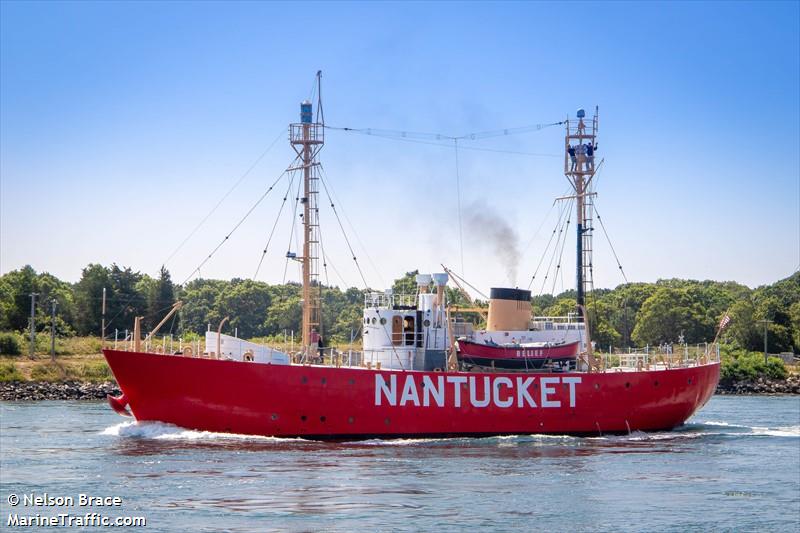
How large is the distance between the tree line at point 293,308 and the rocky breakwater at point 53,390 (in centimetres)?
1119

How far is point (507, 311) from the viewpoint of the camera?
34.7 metres

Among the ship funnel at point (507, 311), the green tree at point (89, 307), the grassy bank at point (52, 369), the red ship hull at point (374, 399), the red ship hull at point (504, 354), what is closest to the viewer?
the red ship hull at point (374, 399)

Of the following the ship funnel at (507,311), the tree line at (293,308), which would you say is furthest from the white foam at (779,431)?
the tree line at (293,308)

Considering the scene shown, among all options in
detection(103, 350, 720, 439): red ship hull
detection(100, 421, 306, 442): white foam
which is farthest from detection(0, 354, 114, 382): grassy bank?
detection(103, 350, 720, 439): red ship hull

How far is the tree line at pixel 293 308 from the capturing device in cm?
6956

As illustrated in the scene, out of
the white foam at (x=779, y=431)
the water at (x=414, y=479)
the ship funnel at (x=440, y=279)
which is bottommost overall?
the water at (x=414, y=479)

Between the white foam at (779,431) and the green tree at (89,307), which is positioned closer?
the white foam at (779,431)

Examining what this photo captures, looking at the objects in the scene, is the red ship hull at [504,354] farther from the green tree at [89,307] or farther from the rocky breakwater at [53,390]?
the green tree at [89,307]

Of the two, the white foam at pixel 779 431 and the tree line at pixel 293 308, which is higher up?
the tree line at pixel 293 308

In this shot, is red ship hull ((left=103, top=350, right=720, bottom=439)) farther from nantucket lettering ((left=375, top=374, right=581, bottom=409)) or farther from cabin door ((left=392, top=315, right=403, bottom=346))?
cabin door ((left=392, top=315, right=403, bottom=346))

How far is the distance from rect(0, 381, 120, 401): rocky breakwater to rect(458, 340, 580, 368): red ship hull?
2552 cm

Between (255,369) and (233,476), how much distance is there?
5.95 m

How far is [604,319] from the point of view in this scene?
78.6m

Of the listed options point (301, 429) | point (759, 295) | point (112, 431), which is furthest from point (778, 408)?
point (759, 295)
